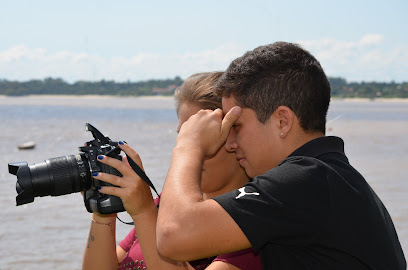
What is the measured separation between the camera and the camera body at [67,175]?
2.53 m

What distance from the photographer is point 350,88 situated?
118 metres

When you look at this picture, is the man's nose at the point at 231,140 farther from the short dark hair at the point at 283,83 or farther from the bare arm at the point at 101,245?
the bare arm at the point at 101,245

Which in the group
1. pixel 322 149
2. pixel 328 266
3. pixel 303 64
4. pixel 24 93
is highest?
pixel 303 64

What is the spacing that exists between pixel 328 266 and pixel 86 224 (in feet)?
25.4

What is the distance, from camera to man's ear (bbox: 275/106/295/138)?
2.12m

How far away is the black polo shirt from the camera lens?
0.85 m

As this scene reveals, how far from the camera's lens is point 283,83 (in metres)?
2.12

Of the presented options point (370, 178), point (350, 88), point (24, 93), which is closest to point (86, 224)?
point (370, 178)

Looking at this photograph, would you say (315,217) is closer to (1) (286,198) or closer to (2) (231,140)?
(1) (286,198)

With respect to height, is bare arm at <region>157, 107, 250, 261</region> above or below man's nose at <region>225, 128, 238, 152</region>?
below

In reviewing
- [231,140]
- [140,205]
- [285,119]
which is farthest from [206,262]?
[285,119]

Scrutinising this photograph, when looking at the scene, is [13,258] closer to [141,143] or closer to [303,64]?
[303,64]

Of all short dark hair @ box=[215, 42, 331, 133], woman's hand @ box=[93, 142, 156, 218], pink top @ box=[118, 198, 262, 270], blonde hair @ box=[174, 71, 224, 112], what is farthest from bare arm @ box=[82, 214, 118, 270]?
short dark hair @ box=[215, 42, 331, 133]

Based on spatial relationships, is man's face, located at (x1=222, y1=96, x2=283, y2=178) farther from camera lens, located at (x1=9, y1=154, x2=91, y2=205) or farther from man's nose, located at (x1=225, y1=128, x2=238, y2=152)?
camera lens, located at (x1=9, y1=154, x2=91, y2=205)
